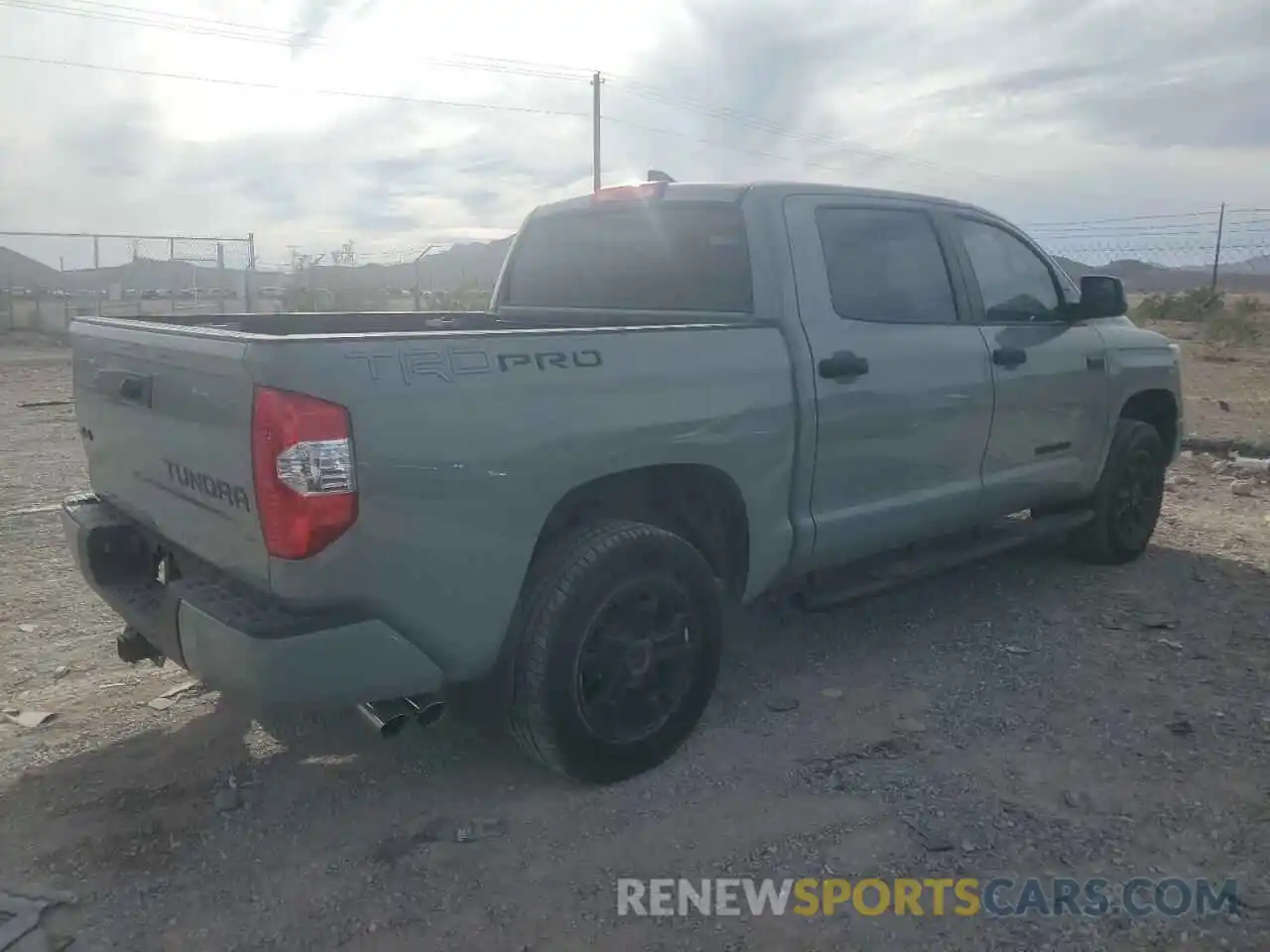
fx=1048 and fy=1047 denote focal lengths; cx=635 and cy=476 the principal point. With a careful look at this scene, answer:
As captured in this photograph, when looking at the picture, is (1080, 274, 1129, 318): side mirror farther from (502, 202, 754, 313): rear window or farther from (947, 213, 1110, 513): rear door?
(502, 202, 754, 313): rear window

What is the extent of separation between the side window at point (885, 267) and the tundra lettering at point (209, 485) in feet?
7.44

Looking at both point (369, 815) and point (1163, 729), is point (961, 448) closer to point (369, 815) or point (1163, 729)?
point (1163, 729)

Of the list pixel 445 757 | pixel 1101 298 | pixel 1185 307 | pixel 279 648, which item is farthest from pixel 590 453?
pixel 1185 307

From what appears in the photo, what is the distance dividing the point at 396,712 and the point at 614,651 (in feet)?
2.42

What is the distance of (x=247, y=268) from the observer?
897 inches

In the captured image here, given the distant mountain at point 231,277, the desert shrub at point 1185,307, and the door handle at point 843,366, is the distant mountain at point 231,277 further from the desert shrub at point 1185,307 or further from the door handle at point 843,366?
the door handle at point 843,366

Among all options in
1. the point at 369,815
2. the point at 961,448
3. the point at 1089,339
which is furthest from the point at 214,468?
the point at 1089,339

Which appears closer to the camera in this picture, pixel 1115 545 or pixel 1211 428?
pixel 1115 545

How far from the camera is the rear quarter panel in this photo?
263cm

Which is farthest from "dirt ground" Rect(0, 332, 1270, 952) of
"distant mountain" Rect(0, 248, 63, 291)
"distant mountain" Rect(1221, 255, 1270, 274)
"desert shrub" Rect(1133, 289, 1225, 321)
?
"distant mountain" Rect(1221, 255, 1270, 274)

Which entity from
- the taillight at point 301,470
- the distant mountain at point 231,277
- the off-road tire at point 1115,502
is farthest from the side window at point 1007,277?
the distant mountain at point 231,277

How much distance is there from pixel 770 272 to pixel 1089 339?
236 cm

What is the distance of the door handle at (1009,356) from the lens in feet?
15.2

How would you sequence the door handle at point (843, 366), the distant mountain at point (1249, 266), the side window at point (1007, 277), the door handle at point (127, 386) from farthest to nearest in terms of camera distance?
1. the distant mountain at point (1249, 266)
2. the side window at point (1007, 277)
3. the door handle at point (843, 366)
4. the door handle at point (127, 386)
